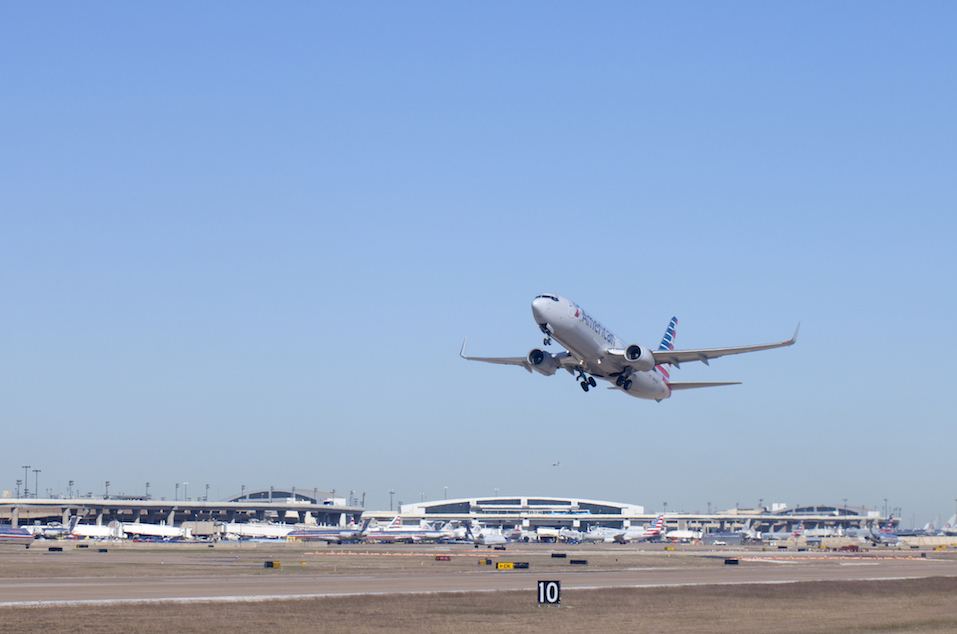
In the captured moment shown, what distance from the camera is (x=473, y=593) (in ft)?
184

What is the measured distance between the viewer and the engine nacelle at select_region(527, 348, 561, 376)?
75750 mm

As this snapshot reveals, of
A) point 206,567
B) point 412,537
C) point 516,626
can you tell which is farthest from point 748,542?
point 516,626

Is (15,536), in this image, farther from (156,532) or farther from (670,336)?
(670,336)

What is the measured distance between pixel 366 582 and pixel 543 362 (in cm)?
1952

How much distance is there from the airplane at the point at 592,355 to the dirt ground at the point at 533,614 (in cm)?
1645

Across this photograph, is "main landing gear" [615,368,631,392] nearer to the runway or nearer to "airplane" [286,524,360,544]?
the runway

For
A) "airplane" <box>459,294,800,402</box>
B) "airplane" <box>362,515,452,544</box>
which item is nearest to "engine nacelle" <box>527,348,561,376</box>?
"airplane" <box>459,294,800,402</box>

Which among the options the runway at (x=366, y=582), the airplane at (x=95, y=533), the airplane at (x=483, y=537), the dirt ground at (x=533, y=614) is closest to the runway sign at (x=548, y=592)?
the dirt ground at (x=533, y=614)

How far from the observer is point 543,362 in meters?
76.1

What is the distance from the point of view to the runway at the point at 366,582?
51250 millimetres

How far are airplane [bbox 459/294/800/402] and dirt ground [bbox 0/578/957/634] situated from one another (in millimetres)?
16453

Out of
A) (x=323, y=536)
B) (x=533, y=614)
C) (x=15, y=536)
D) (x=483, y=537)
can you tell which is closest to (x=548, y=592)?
(x=533, y=614)

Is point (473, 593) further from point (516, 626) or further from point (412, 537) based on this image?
point (412, 537)

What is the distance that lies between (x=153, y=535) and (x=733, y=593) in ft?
410
